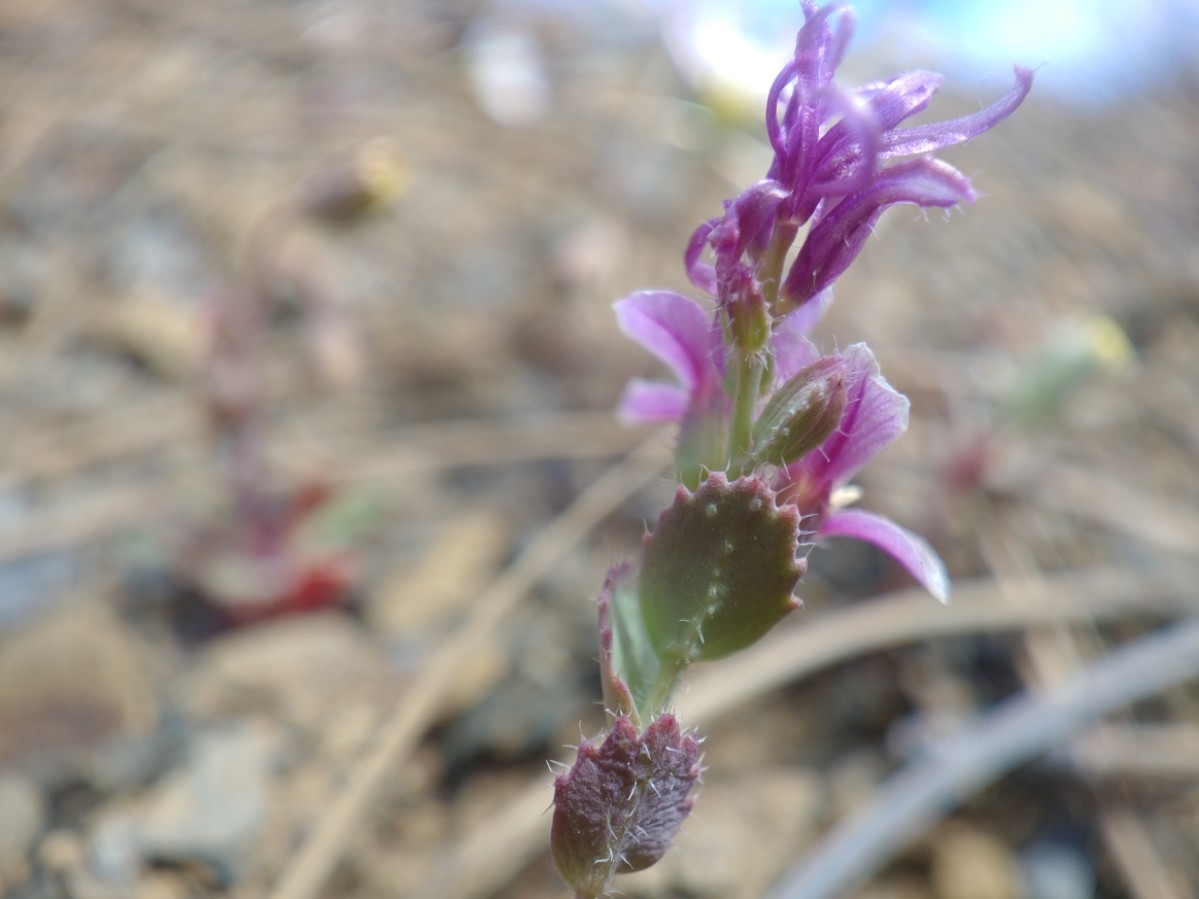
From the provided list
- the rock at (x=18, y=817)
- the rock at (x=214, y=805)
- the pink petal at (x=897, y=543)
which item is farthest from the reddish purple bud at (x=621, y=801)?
the rock at (x=18, y=817)

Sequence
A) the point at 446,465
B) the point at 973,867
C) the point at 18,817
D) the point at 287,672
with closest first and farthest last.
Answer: the point at 18,817
the point at 973,867
the point at 287,672
the point at 446,465

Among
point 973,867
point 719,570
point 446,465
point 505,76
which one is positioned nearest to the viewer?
point 719,570

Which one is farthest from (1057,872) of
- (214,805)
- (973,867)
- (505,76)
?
(505,76)

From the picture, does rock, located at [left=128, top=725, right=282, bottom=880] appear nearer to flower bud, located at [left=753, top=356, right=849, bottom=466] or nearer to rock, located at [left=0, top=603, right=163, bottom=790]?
rock, located at [left=0, top=603, right=163, bottom=790]

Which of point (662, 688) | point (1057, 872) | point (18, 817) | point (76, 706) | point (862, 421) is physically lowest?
point (1057, 872)

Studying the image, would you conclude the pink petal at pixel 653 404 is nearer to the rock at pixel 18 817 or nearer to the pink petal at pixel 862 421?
the pink petal at pixel 862 421

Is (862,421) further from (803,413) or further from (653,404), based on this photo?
(653,404)
